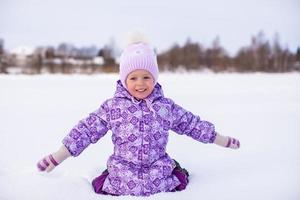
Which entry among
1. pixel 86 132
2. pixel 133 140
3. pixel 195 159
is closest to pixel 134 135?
pixel 133 140

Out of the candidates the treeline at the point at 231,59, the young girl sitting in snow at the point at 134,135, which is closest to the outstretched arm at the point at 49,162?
the young girl sitting in snow at the point at 134,135

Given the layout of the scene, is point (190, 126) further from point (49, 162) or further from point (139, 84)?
point (49, 162)

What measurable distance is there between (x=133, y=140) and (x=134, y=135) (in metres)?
0.03

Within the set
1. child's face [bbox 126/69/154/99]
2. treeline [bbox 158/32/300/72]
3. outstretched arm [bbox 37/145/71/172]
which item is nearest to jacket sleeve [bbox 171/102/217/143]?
child's face [bbox 126/69/154/99]

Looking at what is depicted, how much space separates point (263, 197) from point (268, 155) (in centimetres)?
87

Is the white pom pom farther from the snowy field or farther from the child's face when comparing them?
the snowy field

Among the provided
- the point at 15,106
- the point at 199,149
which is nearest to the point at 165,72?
the point at 15,106

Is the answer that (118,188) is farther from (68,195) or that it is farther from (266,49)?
(266,49)

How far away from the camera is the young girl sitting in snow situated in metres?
2.18

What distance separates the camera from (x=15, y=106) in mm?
5785

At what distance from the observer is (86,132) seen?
89.4 inches

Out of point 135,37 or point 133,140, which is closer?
point 133,140

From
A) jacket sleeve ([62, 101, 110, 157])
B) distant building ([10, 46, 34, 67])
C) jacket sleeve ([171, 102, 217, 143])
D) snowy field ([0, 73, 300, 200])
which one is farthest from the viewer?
distant building ([10, 46, 34, 67])

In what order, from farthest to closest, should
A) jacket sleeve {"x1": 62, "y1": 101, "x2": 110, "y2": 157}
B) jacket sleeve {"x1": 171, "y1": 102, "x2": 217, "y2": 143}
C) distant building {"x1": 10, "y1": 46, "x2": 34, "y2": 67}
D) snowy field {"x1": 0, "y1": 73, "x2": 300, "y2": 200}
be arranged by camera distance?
distant building {"x1": 10, "y1": 46, "x2": 34, "y2": 67}, jacket sleeve {"x1": 171, "y1": 102, "x2": 217, "y2": 143}, jacket sleeve {"x1": 62, "y1": 101, "x2": 110, "y2": 157}, snowy field {"x1": 0, "y1": 73, "x2": 300, "y2": 200}
